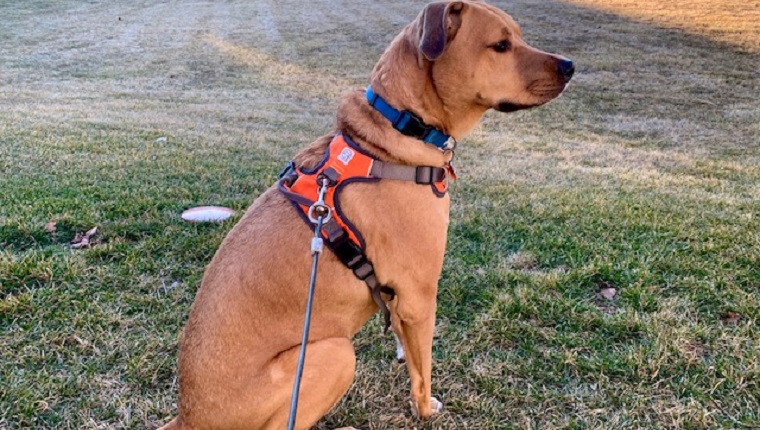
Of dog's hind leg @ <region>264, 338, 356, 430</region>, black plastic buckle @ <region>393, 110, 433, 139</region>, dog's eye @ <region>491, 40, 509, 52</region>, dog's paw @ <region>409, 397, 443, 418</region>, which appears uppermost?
dog's eye @ <region>491, 40, 509, 52</region>

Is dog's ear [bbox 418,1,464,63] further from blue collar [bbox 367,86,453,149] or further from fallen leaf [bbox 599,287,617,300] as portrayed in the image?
fallen leaf [bbox 599,287,617,300]

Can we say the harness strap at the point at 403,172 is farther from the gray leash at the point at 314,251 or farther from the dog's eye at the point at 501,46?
the dog's eye at the point at 501,46

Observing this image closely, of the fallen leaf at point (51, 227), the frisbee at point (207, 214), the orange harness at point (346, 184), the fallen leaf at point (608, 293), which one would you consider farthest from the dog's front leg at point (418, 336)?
the fallen leaf at point (51, 227)

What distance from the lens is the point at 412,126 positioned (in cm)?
275

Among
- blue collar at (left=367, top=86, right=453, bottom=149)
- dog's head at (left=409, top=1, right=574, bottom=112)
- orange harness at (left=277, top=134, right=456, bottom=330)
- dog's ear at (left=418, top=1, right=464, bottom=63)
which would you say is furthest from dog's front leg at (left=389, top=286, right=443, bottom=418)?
dog's ear at (left=418, top=1, right=464, bottom=63)

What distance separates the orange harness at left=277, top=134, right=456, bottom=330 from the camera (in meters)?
2.60

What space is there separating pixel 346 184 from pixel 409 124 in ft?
1.41

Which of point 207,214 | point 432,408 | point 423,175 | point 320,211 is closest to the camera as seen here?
point 320,211

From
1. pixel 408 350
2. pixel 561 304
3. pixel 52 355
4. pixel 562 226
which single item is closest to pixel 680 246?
pixel 562 226

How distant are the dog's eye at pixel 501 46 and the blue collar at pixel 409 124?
51 centimetres

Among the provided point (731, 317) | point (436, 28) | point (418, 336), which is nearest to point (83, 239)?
point (418, 336)

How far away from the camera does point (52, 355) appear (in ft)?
10.5

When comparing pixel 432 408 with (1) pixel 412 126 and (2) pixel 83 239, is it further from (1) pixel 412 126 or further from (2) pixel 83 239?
(2) pixel 83 239

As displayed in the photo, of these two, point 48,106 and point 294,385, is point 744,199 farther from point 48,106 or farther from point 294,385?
point 48,106
